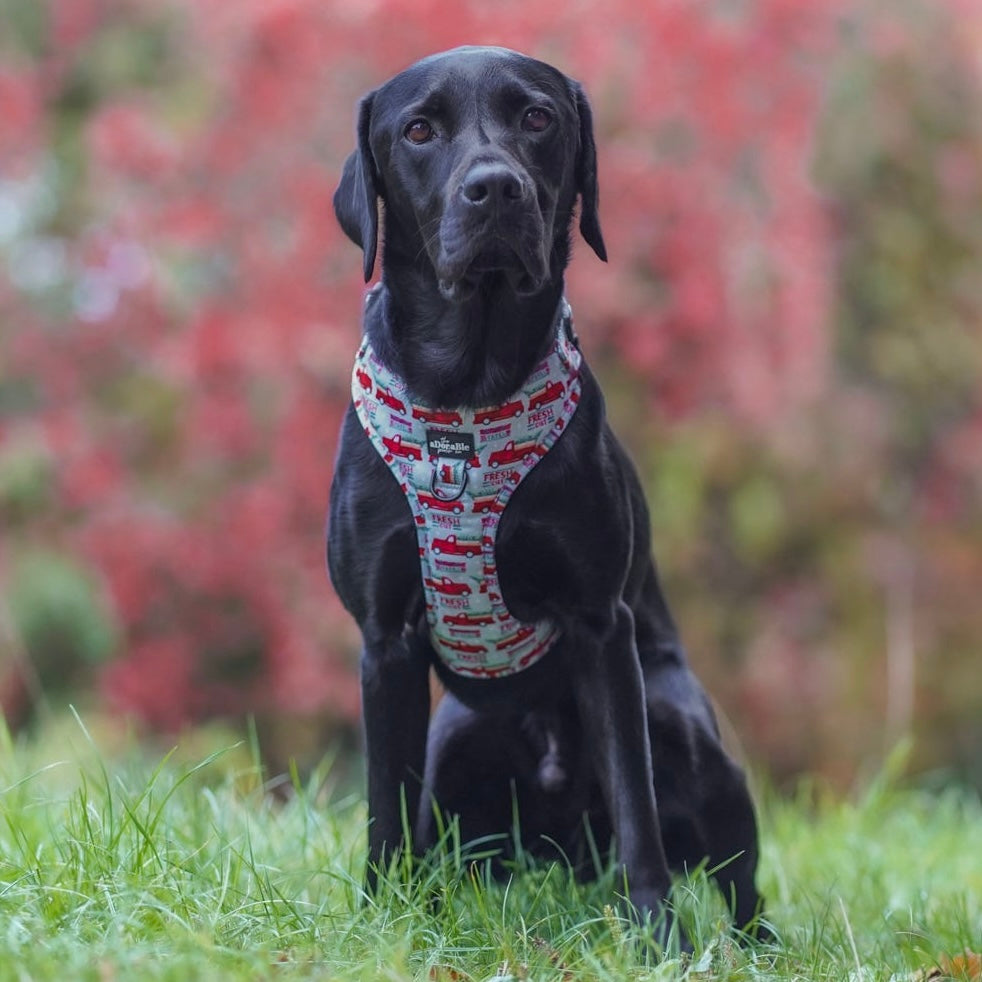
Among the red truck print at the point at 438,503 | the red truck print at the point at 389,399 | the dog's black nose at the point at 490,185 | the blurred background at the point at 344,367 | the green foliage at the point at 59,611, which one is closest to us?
the dog's black nose at the point at 490,185

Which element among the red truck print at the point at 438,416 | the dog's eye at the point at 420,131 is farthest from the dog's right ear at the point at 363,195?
the red truck print at the point at 438,416

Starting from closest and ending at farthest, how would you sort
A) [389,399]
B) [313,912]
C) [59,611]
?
[313,912]
[389,399]
[59,611]

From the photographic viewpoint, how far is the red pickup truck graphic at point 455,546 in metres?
2.66

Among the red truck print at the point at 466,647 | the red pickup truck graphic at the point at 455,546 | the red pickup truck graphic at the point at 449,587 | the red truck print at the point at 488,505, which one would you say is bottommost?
the red truck print at the point at 466,647

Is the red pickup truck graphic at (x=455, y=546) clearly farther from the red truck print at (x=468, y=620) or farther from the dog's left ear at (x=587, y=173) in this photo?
the dog's left ear at (x=587, y=173)

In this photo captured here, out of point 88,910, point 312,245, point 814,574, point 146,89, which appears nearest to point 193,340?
point 312,245

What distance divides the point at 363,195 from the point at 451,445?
0.51m

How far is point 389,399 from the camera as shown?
2.78m

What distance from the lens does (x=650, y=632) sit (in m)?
3.12

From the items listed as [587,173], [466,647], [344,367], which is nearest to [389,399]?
[466,647]

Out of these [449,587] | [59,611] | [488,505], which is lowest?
[59,611]

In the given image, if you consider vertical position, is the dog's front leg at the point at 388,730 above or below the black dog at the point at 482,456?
below

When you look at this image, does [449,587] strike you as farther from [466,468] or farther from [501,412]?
[501,412]

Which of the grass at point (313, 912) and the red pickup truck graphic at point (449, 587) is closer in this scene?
the grass at point (313, 912)
